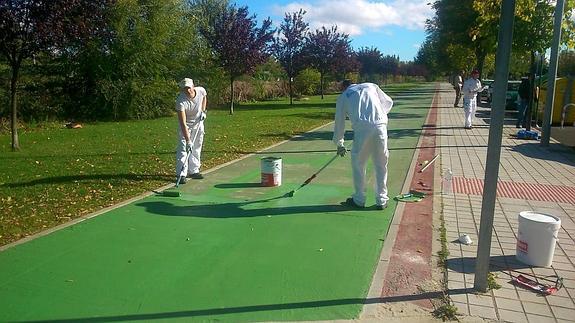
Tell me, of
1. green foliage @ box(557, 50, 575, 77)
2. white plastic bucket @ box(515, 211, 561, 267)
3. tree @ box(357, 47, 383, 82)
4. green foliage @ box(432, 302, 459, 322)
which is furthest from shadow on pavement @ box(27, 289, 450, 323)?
tree @ box(357, 47, 383, 82)

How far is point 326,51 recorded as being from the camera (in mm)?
36625

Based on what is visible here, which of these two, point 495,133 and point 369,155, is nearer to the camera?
point 495,133

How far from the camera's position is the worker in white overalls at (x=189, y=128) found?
295 inches

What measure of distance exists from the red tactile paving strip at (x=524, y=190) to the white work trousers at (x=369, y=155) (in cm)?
189

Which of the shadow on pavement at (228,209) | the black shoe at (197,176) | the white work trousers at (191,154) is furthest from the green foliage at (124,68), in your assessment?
the shadow on pavement at (228,209)

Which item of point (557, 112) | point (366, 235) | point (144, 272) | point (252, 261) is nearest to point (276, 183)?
point (366, 235)

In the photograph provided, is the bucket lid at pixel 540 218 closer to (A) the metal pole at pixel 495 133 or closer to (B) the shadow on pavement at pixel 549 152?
(A) the metal pole at pixel 495 133

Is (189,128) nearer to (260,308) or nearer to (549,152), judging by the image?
(260,308)

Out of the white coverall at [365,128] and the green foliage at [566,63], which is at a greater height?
the green foliage at [566,63]

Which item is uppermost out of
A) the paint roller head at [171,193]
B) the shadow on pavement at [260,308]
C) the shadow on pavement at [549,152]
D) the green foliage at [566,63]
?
the green foliage at [566,63]

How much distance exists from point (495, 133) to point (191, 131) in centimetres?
544

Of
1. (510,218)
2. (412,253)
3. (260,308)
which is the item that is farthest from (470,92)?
(260,308)

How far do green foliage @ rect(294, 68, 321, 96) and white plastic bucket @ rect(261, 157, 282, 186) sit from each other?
33.6m

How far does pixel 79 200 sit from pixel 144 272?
295 centimetres
